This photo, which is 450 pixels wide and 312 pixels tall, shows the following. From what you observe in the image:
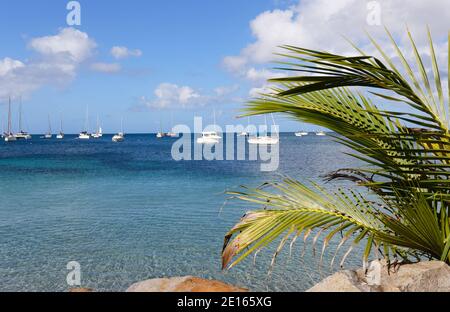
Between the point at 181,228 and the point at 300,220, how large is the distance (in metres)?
10.7

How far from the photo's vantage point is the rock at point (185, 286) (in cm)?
347

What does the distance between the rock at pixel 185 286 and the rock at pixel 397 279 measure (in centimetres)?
77

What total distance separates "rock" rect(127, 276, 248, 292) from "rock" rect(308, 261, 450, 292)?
2.54 feet

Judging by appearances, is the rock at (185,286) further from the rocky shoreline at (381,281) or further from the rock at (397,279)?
the rock at (397,279)

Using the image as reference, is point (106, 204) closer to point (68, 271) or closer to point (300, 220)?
point (68, 271)

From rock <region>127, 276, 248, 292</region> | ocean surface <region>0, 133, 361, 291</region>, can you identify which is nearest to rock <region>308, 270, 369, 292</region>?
rock <region>127, 276, 248, 292</region>

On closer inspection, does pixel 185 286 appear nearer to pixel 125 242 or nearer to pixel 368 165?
pixel 368 165

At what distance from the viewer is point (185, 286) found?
141 inches

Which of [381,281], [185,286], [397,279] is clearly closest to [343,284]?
[381,281]

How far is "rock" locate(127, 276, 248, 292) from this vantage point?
3469 millimetres

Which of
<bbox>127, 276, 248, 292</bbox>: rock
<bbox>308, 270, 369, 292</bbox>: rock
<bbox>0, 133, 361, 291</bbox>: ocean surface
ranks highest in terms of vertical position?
<bbox>308, 270, 369, 292</bbox>: rock

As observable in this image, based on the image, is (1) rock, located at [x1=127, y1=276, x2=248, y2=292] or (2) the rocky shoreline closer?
(2) the rocky shoreline

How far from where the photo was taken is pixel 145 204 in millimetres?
18141

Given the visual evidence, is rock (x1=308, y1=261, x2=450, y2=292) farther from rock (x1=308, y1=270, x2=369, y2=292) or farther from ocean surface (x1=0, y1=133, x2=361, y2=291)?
ocean surface (x1=0, y1=133, x2=361, y2=291)
